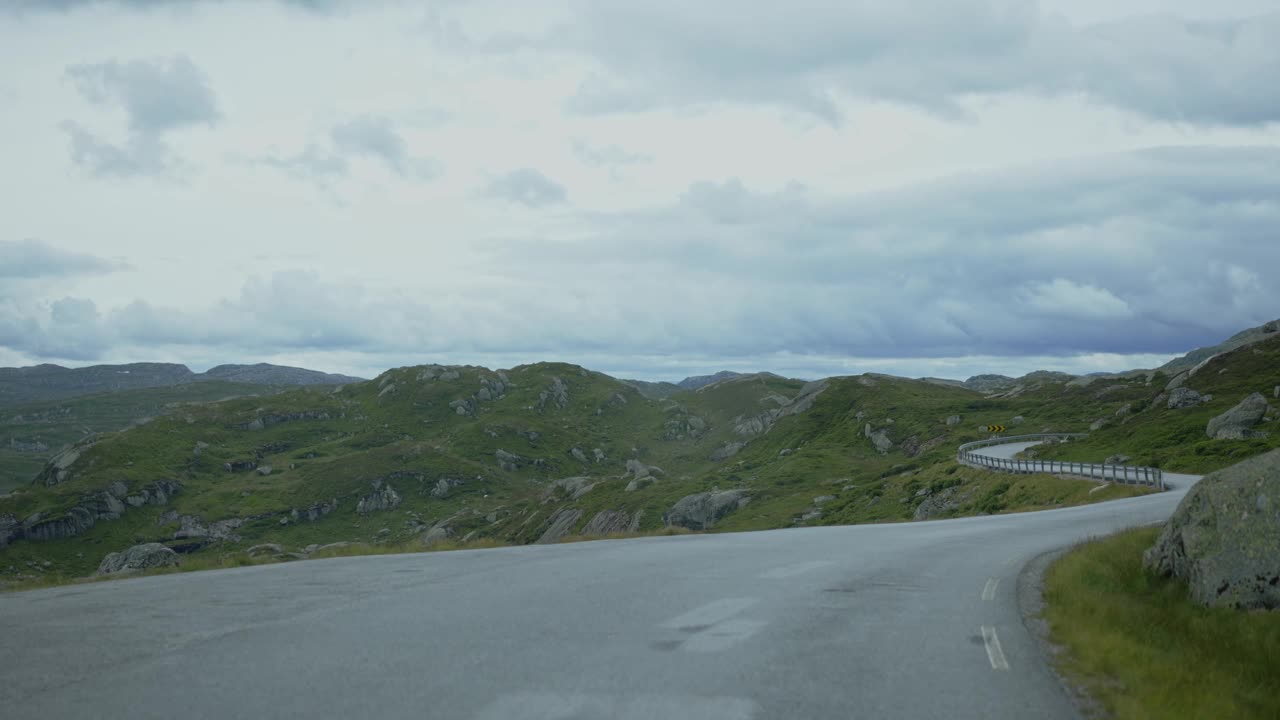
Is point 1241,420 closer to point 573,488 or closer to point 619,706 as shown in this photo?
point 619,706

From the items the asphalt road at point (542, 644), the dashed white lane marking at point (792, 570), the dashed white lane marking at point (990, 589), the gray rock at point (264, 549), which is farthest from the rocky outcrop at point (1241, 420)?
the gray rock at point (264, 549)

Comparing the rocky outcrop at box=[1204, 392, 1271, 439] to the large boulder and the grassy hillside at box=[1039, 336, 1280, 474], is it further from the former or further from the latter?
the large boulder

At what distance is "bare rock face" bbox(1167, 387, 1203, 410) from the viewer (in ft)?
329

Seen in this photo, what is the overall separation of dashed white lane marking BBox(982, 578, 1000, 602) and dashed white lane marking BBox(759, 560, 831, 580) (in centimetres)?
366

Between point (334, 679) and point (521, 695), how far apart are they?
2.29 metres

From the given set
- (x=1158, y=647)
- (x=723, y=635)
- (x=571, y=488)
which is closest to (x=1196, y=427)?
(x=1158, y=647)

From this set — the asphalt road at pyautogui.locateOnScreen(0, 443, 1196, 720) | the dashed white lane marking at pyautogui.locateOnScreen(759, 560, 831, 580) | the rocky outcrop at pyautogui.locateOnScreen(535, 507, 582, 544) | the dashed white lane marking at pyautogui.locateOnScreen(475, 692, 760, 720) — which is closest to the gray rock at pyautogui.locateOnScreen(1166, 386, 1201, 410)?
the rocky outcrop at pyautogui.locateOnScreen(535, 507, 582, 544)

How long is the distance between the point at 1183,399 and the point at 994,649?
110012 mm

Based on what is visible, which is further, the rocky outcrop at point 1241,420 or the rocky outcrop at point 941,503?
the rocky outcrop at point 1241,420

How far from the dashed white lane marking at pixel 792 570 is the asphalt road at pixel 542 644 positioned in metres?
0.07

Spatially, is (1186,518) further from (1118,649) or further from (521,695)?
(521,695)

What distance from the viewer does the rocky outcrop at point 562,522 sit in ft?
420

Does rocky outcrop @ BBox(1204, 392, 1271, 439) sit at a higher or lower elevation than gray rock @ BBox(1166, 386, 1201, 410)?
lower

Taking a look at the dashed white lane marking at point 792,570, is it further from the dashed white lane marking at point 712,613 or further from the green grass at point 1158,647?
the green grass at point 1158,647
